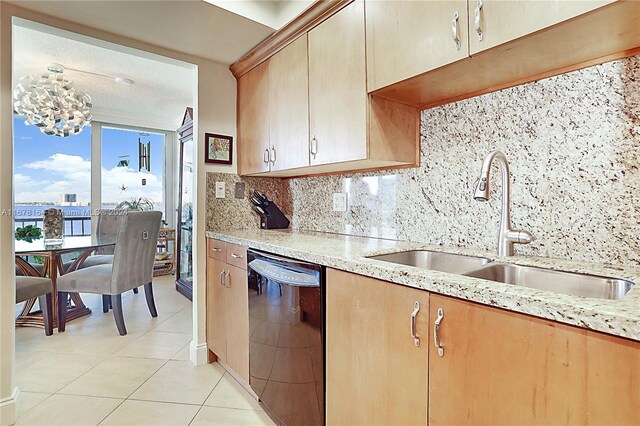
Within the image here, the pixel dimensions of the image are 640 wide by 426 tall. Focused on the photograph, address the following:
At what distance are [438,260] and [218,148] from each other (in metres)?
1.74

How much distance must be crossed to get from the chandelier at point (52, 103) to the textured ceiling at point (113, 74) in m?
0.19

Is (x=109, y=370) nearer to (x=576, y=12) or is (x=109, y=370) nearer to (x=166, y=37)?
(x=166, y=37)

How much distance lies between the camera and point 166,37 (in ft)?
6.71

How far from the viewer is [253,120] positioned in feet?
7.73

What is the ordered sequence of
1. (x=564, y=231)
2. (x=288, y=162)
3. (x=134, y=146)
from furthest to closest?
(x=134, y=146), (x=288, y=162), (x=564, y=231)

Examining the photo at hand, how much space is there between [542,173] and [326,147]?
0.97 m

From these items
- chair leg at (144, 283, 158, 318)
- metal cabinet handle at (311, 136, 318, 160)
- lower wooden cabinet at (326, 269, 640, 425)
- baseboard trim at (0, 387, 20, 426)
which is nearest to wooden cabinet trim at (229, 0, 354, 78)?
metal cabinet handle at (311, 136, 318, 160)

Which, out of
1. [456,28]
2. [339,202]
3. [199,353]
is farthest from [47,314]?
[456,28]

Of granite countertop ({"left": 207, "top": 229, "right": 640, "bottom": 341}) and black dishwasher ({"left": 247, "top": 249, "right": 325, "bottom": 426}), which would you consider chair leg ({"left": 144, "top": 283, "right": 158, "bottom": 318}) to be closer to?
black dishwasher ({"left": 247, "top": 249, "right": 325, "bottom": 426})

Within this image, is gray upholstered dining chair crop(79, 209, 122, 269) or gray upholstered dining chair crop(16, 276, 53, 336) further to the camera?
gray upholstered dining chair crop(79, 209, 122, 269)

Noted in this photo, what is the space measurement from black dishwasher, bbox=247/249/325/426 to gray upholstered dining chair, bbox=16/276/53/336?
2.02 metres

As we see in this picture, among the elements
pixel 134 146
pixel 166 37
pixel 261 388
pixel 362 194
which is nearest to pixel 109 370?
pixel 261 388

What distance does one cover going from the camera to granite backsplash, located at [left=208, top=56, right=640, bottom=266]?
1101mm

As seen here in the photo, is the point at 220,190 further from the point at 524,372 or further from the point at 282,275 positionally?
the point at 524,372
